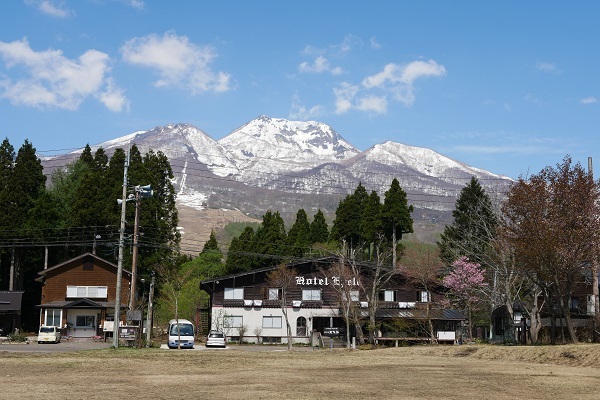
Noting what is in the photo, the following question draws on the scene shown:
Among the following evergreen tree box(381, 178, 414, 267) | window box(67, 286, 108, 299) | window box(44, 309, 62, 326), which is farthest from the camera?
evergreen tree box(381, 178, 414, 267)

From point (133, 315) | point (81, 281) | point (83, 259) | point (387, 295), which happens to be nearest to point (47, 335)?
point (133, 315)

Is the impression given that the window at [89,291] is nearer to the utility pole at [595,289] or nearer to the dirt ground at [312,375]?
the dirt ground at [312,375]

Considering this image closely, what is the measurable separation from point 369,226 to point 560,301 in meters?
44.3

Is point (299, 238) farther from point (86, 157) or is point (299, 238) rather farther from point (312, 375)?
point (312, 375)

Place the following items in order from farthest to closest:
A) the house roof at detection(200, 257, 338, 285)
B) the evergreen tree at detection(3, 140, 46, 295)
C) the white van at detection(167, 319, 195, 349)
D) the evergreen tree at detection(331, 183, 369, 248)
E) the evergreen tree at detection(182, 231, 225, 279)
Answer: the evergreen tree at detection(182, 231, 225, 279) → the evergreen tree at detection(331, 183, 369, 248) → the evergreen tree at detection(3, 140, 46, 295) → the house roof at detection(200, 257, 338, 285) → the white van at detection(167, 319, 195, 349)

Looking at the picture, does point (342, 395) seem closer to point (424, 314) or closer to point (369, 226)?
point (424, 314)

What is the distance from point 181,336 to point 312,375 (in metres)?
25.2

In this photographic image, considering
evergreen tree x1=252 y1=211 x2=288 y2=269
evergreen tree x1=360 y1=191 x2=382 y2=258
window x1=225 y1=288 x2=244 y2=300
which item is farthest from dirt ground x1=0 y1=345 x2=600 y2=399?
evergreen tree x1=252 y1=211 x2=288 y2=269

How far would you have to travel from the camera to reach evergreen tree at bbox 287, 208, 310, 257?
88.9 metres

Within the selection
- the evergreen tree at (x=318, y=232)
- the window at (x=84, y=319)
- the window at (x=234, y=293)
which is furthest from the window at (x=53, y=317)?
the evergreen tree at (x=318, y=232)

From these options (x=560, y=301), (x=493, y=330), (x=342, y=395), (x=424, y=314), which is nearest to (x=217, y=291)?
(x=424, y=314)

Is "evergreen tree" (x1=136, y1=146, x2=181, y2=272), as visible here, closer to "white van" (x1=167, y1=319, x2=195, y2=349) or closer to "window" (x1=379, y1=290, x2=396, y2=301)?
"white van" (x1=167, y1=319, x2=195, y2=349)

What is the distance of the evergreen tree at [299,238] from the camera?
88875 millimetres

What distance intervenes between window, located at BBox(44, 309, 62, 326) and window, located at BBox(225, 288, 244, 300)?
14.5 meters
